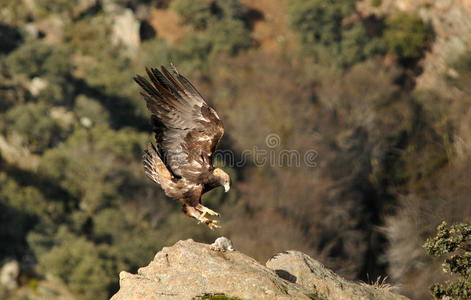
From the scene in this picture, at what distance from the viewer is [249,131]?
196 ft

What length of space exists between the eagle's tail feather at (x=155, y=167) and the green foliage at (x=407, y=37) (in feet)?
210

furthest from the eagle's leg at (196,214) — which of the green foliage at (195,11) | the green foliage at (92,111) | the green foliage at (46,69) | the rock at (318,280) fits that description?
the green foliage at (195,11)

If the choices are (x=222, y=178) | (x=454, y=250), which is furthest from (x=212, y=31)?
(x=454, y=250)

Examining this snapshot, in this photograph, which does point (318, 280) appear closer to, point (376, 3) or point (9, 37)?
point (9, 37)

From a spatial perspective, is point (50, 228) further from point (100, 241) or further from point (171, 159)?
point (171, 159)

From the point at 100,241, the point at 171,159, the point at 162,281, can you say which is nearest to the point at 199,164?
the point at 171,159

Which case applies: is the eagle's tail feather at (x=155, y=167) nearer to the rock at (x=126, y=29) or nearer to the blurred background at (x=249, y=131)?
the blurred background at (x=249, y=131)

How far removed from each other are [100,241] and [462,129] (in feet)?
98.2

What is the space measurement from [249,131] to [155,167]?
43706 mm

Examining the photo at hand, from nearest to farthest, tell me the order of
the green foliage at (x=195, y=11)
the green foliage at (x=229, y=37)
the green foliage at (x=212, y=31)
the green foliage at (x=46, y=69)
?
the green foliage at (x=46, y=69)
the green foliage at (x=212, y=31)
the green foliage at (x=229, y=37)
the green foliage at (x=195, y=11)

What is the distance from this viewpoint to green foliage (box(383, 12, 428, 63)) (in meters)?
75.9

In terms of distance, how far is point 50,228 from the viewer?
5112 centimetres

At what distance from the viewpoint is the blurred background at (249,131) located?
153ft

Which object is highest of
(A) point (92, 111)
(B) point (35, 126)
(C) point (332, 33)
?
(C) point (332, 33)
